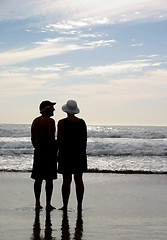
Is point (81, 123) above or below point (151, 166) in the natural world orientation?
above

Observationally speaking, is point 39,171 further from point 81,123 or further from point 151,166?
point 151,166

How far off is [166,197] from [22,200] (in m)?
2.28

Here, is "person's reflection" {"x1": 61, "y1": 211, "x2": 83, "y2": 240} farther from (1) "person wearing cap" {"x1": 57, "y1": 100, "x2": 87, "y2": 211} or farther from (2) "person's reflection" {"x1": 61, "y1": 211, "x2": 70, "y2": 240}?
(1) "person wearing cap" {"x1": 57, "y1": 100, "x2": 87, "y2": 211}

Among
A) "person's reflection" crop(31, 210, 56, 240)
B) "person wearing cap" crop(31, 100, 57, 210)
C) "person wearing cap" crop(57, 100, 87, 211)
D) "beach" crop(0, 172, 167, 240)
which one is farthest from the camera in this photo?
"person wearing cap" crop(31, 100, 57, 210)

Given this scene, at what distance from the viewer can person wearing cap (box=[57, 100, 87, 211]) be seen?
17.1 feet

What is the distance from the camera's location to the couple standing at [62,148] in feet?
17.1

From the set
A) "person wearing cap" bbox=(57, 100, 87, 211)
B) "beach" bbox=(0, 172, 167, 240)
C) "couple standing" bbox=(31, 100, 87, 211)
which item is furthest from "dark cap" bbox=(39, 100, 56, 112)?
"beach" bbox=(0, 172, 167, 240)

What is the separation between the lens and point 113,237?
3.99 meters

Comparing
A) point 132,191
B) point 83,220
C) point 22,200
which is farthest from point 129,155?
point 83,220

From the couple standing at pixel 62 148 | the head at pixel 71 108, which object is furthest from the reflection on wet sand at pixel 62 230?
the head at pixel 71 108

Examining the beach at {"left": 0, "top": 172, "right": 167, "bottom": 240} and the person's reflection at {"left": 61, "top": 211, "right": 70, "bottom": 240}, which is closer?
the person's reflection at {"left": 61, "top": 211, "right": 70, "bottom": 240}

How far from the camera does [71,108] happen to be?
207 inches

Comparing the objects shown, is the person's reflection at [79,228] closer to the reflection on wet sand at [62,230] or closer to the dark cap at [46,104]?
the reflection on wet sand at [62,230]

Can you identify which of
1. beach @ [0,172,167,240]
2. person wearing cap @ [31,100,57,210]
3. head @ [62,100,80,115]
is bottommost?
beach @ [0,172,167,240]
